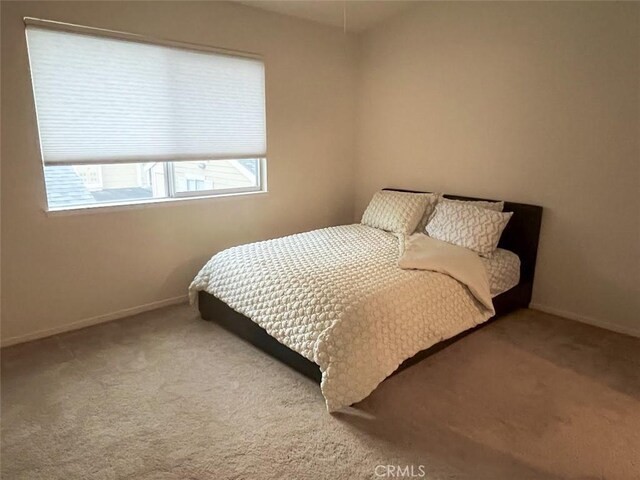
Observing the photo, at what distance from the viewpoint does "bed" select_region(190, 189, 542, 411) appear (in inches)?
80.3

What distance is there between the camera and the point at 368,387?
204 centimetres

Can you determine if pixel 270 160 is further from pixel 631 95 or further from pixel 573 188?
pixel 631 95

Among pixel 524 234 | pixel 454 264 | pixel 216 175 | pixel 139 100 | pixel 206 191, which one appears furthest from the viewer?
pixel 216 175

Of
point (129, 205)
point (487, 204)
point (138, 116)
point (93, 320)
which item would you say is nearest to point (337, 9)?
point (138, 116)

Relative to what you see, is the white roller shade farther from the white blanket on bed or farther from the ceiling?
the white blanket on bed

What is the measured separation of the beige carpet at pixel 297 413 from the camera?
172cm

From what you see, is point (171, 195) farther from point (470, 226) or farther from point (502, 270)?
point (502, 270)

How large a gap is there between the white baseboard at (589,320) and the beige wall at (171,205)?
208 centimetres

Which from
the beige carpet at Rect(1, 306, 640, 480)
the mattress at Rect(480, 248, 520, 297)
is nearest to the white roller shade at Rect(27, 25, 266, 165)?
the beige carpet at Rect(1, 306, 640, 480)

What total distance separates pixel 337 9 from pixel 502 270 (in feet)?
8.35

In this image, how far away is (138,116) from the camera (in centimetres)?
295

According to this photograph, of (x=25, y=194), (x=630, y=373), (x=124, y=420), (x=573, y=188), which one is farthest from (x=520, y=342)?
(x=25, y=194)

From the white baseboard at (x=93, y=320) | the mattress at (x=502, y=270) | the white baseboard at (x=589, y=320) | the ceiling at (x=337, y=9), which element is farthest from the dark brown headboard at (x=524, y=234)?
the white baseboard at (x=93, y=320)

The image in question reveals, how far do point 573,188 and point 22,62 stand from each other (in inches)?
143
